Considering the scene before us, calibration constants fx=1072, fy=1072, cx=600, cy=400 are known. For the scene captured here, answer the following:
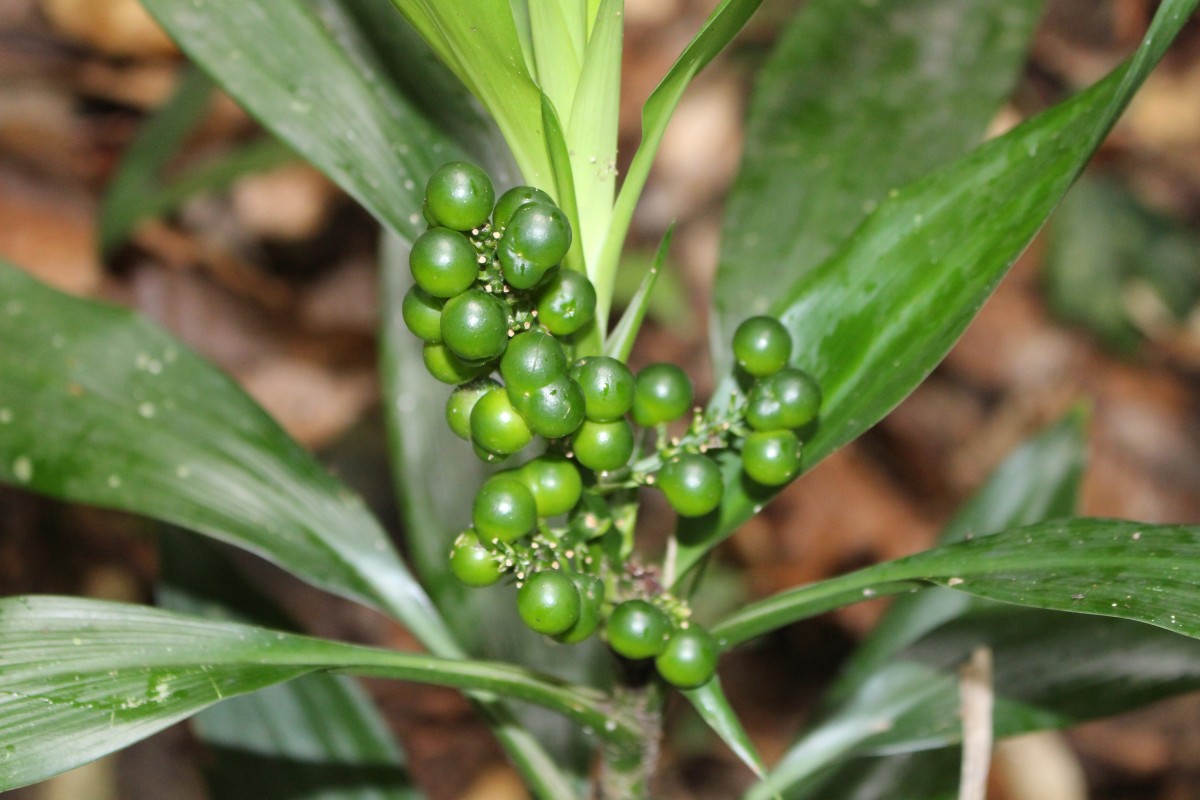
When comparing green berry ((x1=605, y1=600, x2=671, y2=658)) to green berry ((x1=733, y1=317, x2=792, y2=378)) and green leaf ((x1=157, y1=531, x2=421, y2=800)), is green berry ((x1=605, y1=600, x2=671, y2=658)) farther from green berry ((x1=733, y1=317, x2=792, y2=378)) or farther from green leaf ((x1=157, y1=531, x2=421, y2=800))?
green leaf ((x1=157, y1=531, x2=421, y2=800))

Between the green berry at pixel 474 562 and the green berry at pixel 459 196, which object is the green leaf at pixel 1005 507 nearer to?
the green berry at pixel 474 562

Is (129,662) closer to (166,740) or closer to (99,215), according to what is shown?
(166,740)

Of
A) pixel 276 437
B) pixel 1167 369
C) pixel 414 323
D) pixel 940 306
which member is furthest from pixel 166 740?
pixel 1167 369

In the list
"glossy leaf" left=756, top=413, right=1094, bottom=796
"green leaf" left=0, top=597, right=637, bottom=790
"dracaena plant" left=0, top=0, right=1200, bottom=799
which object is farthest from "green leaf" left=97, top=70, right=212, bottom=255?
"glossy leaf" left=756, top=413, right=1094, bottom=796

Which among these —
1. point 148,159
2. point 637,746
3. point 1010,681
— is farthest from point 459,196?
point 148,159

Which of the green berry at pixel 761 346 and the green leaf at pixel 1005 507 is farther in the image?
the green leaf at pixel 1005 507

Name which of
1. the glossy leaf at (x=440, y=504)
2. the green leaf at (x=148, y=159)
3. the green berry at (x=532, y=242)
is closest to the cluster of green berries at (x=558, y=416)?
the green berry at (x=532, y=242)
